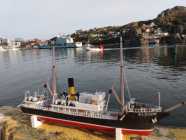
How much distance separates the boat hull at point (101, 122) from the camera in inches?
1014

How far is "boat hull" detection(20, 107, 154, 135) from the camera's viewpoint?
84.5 ft

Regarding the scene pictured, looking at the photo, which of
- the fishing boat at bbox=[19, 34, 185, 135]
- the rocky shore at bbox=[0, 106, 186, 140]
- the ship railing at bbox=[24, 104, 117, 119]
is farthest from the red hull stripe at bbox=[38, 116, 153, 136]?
the ship railing at bbox=[24, 104, 117, 119]

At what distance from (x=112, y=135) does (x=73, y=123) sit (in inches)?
180

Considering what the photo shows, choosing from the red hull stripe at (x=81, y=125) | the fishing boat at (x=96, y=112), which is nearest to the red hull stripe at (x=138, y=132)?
the fishing boat at (x=96, y=112)

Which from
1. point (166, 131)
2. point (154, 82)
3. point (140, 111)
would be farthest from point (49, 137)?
point (154, 82)

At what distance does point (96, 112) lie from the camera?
1094 inches

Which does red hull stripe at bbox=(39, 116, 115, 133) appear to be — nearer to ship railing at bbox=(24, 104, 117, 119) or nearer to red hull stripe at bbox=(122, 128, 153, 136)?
ship railing at bbox=(24, 104, 117, 119)

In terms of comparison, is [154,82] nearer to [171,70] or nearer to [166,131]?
[171,70]

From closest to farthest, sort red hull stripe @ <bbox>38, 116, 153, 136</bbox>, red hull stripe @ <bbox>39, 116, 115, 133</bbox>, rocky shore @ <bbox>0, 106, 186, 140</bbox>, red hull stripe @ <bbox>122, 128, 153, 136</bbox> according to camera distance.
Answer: red hull stripe @ <bbox>122, 128, 153, 136</bbox>
red hull stripe @ <bbox>38, 116, 153, 136</bbox>
rocky shore @ <bbox>0, 106, 186, 140</bbox>
red hull stripe @ <bbox>39, 116, 115, 133</bbox>

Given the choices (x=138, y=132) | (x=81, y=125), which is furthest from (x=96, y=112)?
(x=138, y=132)

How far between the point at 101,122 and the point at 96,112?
1.24m

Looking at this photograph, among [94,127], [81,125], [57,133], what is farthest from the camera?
[81,125]

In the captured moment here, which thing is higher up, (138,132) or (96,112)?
(96,112)

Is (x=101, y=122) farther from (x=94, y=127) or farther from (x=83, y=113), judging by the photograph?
(x=83, y=113)
